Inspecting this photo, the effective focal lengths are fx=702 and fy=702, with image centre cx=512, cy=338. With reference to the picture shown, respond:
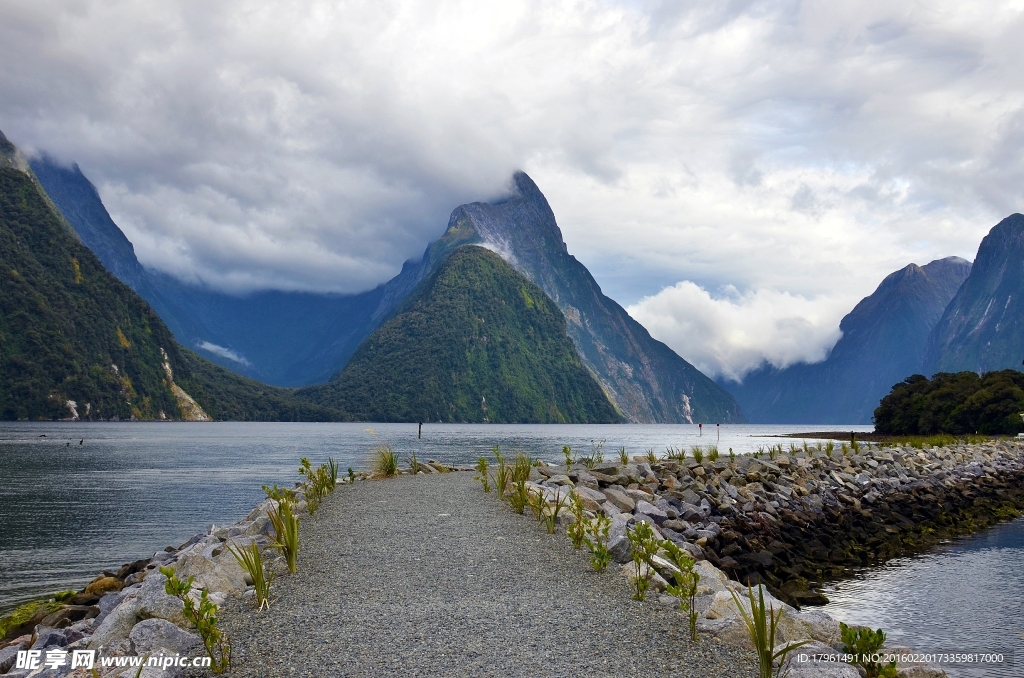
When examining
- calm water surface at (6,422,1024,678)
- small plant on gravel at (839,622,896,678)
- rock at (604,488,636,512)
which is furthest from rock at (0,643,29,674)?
rock at (604,488,636,512)

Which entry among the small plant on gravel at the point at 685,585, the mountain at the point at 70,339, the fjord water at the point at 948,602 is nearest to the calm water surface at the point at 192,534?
the fjord water at the point at 948,602

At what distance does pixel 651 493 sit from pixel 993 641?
824 cm

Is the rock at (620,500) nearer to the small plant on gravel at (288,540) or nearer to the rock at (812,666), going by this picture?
the small plant on gravel at (288,540)

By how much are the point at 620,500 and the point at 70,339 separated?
186140mm

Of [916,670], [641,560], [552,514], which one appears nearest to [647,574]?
[641,560]

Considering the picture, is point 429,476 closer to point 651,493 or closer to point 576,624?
point 651,493

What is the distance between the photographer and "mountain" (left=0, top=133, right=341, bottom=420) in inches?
6206

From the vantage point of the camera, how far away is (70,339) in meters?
168

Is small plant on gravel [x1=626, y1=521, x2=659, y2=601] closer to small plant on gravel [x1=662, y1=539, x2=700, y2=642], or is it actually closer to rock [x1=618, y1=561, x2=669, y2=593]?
rock [x1=618, y1=561, x2=669, y2=593]

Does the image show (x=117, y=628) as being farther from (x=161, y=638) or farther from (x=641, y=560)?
(x=641, y=560)

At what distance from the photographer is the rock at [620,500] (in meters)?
15.6

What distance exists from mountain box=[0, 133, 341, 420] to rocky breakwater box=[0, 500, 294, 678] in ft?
571

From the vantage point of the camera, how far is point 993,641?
1166 cm

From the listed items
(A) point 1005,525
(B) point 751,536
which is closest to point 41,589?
(B) point 751,536
